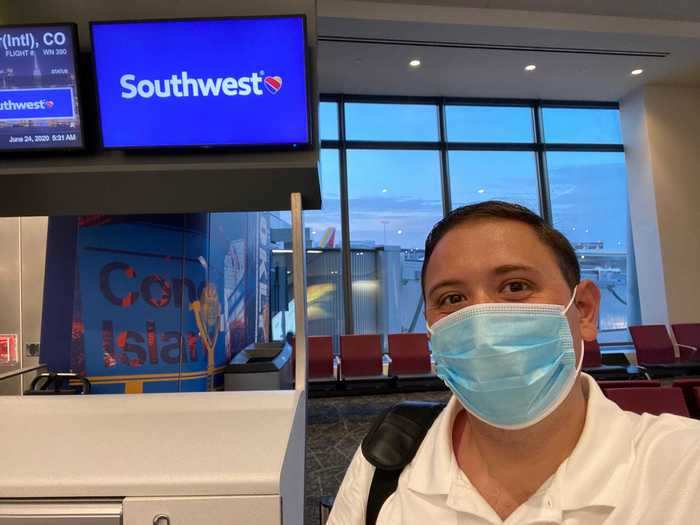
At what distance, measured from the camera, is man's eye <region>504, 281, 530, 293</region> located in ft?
3.01

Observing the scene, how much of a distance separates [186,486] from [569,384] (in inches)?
36.0

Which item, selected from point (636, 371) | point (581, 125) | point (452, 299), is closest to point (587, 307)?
point (452, 299)

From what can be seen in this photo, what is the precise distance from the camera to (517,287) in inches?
36.2

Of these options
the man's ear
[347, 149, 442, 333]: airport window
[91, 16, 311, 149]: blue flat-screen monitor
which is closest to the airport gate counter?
[91, 16, 311, 149]: blue flat-screen monitor

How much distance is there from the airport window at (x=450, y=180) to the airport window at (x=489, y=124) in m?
0.02

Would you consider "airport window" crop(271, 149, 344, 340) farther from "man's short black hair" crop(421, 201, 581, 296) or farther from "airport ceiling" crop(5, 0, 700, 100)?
"man's short black hair" crop(421, 201, 581, 296)

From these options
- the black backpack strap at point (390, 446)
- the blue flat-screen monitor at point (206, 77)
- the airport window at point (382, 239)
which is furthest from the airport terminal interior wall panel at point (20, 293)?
the airport window at point (382, 239)

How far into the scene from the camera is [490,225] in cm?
91

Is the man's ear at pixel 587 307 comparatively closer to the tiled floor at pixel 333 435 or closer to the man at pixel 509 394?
the man at pixel 509 394

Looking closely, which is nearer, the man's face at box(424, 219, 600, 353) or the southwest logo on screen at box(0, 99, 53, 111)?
the man's face at box(424, 219, 600, 353)

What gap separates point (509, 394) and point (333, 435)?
14.2ft

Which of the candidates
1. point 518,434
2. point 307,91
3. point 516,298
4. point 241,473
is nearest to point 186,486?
point 241,473

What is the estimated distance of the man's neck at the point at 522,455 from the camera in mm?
855

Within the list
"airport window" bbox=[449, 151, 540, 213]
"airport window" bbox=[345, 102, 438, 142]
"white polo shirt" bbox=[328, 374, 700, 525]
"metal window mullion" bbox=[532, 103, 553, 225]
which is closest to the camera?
"white polo shirt" bbox=[328, 374, 700, 525]
